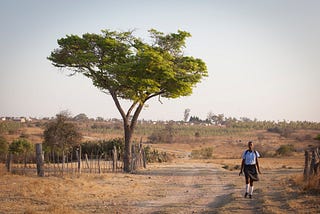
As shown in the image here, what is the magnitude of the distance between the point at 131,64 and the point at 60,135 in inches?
598

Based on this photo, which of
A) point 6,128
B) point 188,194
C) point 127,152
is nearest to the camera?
point 188,194

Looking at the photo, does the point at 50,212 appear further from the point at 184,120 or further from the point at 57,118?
the point at 184,120

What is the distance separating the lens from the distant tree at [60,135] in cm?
3509

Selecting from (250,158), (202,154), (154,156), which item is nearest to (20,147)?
(154,156)

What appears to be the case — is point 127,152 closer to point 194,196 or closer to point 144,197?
point 144,197

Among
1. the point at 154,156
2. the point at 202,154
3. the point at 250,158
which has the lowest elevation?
the point at 202,154

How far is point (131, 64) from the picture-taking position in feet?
76.0

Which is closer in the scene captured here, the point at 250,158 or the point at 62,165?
the point at 250,158

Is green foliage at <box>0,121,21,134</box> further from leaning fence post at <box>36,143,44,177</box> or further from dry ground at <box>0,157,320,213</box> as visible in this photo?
dry ground at <box>0,157,320,213</box>

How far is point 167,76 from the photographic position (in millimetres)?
23859

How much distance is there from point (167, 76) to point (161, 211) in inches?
507

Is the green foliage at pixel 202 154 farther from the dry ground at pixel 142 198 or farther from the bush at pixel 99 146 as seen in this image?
the dry ground at pixel 142 198

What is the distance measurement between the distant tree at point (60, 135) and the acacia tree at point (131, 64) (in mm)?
11007

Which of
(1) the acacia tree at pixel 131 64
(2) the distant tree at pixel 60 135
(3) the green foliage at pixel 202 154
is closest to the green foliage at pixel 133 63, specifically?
(1) the acacia tree at pixel 131 64
